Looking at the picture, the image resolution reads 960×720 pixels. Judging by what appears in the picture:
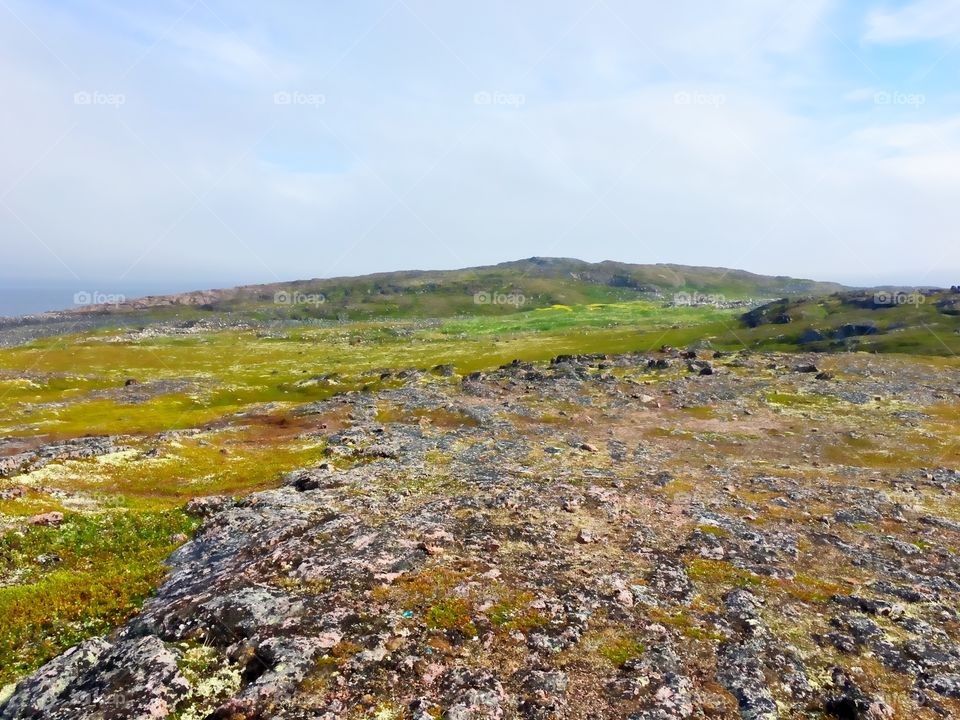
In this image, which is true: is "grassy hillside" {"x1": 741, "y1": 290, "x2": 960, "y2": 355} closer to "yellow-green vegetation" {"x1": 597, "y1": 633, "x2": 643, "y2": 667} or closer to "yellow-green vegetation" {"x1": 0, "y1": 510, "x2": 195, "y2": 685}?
"yellow-green vegetation" {"x1": 597, "y1": 633, "x2": 643, "y2": 667}

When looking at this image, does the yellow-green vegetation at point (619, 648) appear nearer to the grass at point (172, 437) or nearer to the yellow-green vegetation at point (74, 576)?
the grass at point (172, 437)

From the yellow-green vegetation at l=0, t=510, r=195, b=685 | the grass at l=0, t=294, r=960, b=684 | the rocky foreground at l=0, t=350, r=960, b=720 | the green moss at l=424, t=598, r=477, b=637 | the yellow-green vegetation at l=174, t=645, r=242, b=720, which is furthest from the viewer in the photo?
the grass at l=0, t=294, r=960, b=684

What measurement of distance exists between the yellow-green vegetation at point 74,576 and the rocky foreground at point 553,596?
1577 mm

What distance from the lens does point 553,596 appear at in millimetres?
23078

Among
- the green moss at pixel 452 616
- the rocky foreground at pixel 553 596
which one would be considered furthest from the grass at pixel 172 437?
the rocky foreground at pixel 553 596

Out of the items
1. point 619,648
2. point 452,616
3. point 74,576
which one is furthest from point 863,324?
point 74,576

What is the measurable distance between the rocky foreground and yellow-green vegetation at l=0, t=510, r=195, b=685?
5.18ft

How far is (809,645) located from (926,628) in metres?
6.14

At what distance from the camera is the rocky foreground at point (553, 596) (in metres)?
16.8

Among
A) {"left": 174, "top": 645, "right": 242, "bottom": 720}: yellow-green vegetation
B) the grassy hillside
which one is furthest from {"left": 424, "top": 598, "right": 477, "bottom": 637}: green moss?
the grassy hillside

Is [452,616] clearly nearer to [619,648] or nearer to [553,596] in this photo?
[553,596]

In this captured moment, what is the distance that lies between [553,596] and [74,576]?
23277 mm

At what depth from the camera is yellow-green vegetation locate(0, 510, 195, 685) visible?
20.4 m

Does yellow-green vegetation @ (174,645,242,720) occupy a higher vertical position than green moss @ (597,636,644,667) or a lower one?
higher
